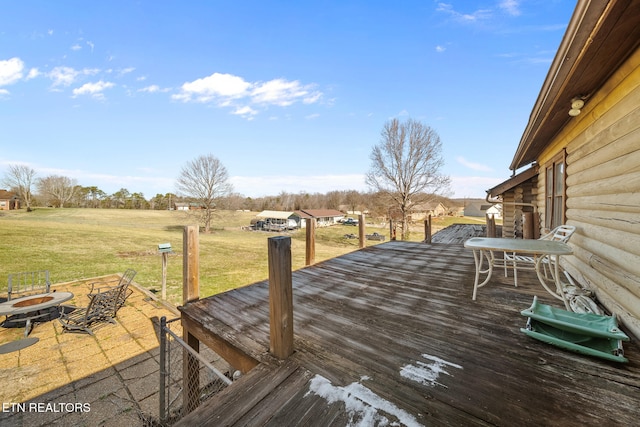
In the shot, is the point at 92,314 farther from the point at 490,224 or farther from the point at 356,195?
the point at 356,195

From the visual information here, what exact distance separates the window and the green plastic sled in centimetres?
300

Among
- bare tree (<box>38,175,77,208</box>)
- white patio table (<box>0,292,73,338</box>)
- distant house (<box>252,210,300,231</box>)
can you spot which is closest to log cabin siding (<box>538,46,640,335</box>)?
white patio table (<box>0,292,73,338</box>)

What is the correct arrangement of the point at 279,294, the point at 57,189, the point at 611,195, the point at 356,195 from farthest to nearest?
the point at 356,195, the point at 57,189, the point at 611,195, the point at 279,294

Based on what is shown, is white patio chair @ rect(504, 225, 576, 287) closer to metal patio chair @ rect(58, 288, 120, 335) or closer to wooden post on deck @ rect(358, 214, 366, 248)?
wooden post on deck @ rect(358, 214, 366, 248)

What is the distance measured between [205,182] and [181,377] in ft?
85.1

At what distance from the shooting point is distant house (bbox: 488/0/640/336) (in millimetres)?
1905

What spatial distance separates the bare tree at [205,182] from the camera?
2734 centimetres

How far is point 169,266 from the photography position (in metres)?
13.2

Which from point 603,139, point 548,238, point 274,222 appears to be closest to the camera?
point 603,139

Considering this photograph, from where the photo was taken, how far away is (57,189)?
45312 millimetres

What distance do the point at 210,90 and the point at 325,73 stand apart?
10.9 m

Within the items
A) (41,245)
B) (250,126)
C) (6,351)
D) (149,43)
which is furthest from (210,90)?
(6,351)

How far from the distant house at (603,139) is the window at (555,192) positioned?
49 centimetres

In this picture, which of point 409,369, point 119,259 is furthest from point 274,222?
point 409,369
